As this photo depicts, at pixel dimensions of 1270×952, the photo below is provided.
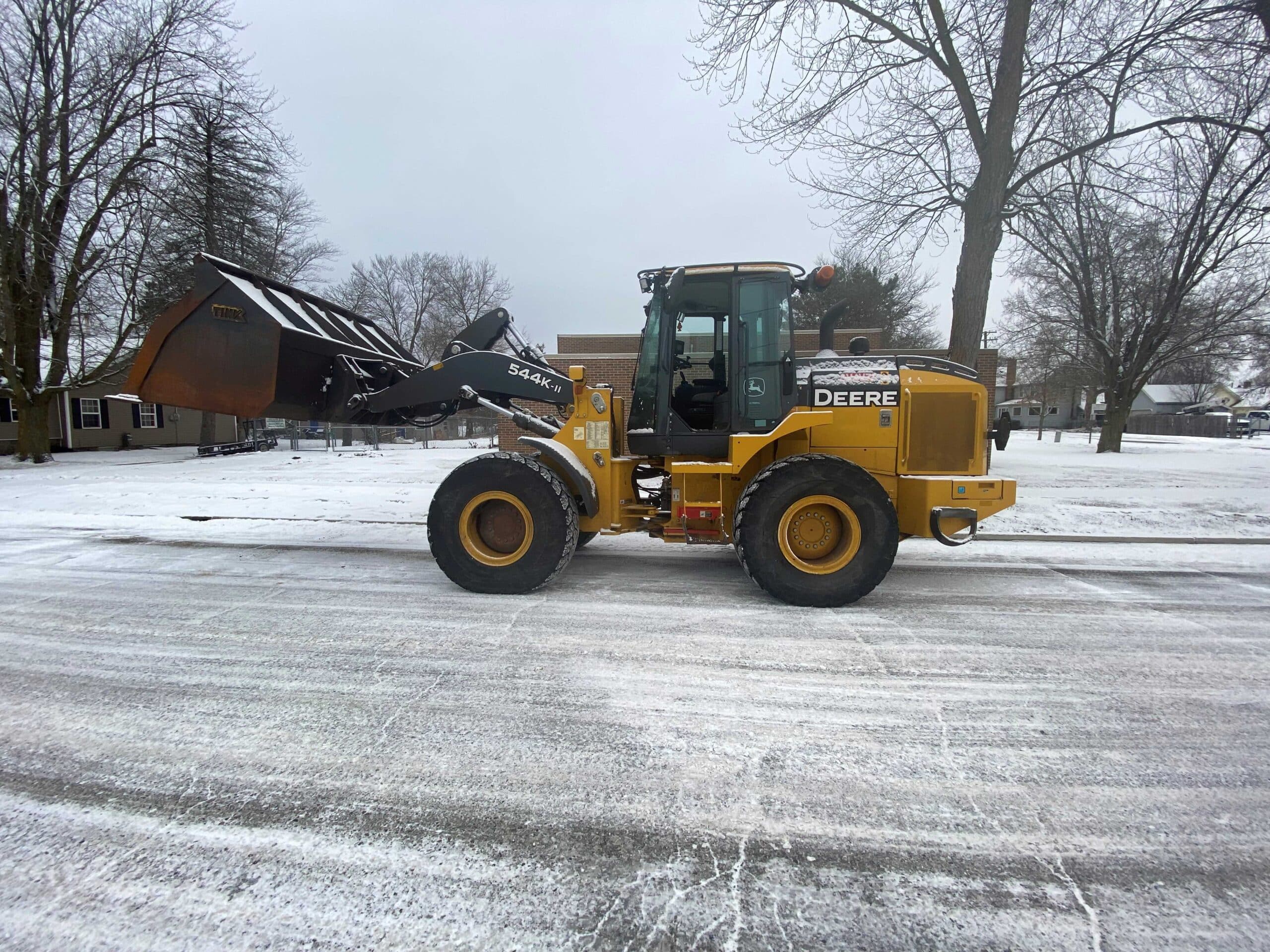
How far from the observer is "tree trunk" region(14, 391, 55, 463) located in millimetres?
17453

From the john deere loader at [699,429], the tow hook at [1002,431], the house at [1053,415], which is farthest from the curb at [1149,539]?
the house at [1053,415]

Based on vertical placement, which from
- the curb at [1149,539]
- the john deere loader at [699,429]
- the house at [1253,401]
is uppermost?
the house at [1253,401]

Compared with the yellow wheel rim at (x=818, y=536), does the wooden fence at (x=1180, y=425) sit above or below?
above

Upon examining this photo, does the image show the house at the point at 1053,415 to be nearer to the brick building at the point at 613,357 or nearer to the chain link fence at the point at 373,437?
the brick building at the point at 613,357

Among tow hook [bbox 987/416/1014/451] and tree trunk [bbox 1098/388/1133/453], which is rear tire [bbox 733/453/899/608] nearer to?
tow hook [bbox 987/416/1014/451]

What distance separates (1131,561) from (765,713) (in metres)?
5.36

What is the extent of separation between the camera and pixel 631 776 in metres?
2.36

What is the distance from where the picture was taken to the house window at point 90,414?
2656cm

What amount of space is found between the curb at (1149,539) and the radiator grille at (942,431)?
265cm

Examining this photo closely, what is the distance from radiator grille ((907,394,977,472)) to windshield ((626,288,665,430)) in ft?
6.89

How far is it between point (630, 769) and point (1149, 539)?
7463 millimetres

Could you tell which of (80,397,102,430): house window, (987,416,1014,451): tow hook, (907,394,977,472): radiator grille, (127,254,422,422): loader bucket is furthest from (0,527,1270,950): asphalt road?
(80,397,102,430): house window

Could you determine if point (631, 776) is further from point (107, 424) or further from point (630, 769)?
point (107, 424)

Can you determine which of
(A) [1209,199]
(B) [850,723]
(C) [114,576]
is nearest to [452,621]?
(B) [850,723]
